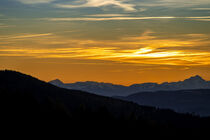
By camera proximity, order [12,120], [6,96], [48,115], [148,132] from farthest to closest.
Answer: [148,132] → [6,96] → [48,115] → [12,120]

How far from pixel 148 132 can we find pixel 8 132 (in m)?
63.4

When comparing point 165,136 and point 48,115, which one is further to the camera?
point 165,136

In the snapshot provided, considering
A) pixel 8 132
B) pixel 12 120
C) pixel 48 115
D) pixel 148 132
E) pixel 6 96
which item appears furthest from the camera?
pixel 148 132

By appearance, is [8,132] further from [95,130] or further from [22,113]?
[95,130]

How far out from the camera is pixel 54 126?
13438cm

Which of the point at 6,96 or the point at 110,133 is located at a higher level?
the point at 6,96

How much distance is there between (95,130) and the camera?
145m

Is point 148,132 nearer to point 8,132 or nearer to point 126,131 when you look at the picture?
point 126,131

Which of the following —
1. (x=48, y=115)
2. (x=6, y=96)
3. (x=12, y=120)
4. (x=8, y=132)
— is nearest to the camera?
(x=8, y=132)

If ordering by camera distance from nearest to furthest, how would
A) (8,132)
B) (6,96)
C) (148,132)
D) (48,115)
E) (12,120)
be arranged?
(8,132)
(12,120)
(48,115)
(6,96)
(148,132)

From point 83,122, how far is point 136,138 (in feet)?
75.5

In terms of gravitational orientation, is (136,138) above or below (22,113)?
below

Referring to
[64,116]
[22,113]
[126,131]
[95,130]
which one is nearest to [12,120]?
[22,113]

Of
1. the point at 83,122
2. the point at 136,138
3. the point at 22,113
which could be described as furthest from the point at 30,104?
the point at 136,138
